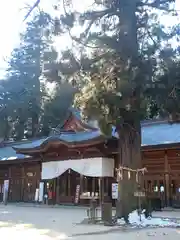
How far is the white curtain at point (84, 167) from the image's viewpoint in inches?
742

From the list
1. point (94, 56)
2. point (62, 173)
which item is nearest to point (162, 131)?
point (62, 173)

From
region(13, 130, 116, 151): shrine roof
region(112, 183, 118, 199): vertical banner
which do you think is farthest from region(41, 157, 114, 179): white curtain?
region(13, 130, 116, 151): shrine roof

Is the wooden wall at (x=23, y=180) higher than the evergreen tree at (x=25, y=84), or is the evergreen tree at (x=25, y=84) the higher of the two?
the evergreen tree at (x=25, y=84)

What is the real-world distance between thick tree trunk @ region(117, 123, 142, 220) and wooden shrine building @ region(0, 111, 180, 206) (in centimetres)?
391

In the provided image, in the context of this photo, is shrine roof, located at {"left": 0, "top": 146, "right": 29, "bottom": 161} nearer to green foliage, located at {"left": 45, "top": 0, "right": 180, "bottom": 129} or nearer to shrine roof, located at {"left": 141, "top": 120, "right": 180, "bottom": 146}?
shrine roof, located at {"left": 141, "top": 120, "right": 180, "bottom": 146}

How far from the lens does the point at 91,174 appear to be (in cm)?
1905

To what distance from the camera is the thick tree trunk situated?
1105 cm

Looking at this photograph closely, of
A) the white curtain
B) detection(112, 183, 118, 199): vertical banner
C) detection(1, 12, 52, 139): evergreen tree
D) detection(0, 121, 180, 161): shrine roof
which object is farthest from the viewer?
detection(1, 12, 52, 139): evergreen tree

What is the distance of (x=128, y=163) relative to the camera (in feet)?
37.7

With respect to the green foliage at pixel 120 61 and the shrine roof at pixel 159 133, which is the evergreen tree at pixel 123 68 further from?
the shrine roof at pixel 159 133

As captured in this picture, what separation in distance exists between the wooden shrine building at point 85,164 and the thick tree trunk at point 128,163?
3912 millimetres

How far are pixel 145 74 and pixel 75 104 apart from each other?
251 cm

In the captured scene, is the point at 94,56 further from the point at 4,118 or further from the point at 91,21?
the point at 4,118

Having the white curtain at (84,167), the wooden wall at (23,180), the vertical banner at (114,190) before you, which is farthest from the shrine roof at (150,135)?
the wooden wall at (23,180)
